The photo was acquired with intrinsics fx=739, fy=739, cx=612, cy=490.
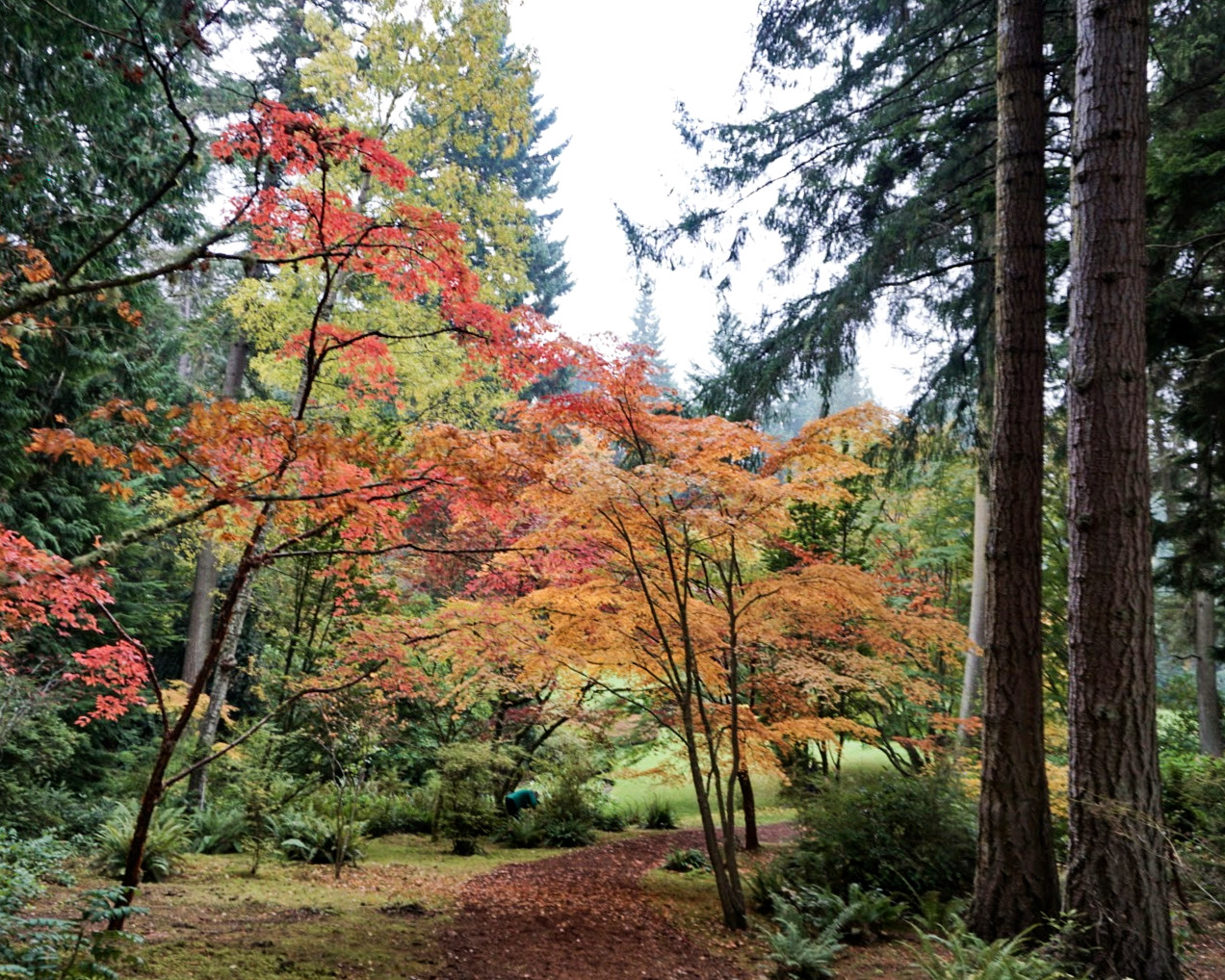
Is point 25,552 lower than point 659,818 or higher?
higher

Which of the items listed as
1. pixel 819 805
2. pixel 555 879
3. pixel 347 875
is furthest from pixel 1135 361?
pixel 347 875

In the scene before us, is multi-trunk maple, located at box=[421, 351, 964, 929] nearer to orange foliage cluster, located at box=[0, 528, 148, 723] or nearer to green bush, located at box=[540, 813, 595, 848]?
orange foliage cluster, located at box=[0, 528, 148, 723]

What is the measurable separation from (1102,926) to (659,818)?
27.6 ft

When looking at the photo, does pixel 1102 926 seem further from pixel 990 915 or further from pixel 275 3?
pixel 275 3

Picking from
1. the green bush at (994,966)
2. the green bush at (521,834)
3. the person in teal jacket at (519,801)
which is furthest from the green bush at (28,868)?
the person in teal jacket at (519,801)

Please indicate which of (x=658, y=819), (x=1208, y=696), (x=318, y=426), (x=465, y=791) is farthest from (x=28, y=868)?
(x=1208, y=696)

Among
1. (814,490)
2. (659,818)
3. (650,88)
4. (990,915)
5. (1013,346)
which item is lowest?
(659,818)

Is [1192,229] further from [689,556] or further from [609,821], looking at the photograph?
[609,821]

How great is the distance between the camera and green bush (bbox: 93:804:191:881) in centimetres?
599

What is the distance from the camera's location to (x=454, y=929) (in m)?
5.09

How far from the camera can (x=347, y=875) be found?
6.82 m

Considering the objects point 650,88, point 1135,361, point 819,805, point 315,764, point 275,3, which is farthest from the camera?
point 275,3

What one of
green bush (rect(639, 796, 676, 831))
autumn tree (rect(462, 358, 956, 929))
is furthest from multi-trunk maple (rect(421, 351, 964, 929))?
green bush (rect(639, 796, 676, 831))

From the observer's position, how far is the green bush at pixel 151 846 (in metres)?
5.99
